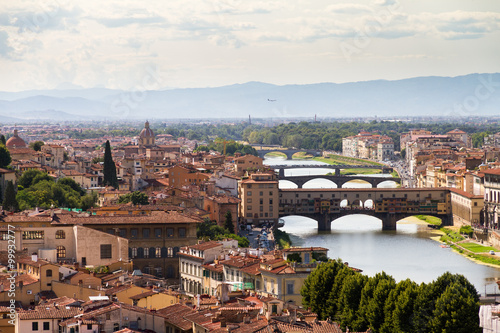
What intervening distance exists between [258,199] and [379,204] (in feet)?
23.6

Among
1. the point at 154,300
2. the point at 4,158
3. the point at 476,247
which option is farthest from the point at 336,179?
the point at 154,300

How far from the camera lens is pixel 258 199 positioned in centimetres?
4825

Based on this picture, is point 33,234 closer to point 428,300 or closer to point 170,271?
point 170,271

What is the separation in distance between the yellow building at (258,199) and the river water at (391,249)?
1176mm

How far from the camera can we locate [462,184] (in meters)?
55.3

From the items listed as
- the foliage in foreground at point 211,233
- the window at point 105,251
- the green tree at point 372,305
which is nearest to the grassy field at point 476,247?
the foliage in foreground at point 211,233

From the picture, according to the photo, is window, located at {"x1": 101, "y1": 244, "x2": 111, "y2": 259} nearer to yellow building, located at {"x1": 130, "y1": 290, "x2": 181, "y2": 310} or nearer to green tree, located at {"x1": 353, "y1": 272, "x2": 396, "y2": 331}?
yellow building, located at {"x1": 130, "y1": 290, "x2": 181, "y2": 310}

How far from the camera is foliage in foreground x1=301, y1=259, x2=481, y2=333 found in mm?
16391

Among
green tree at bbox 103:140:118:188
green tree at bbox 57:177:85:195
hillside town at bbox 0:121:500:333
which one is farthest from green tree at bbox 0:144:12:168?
green tree at bbox 103:140:118:188

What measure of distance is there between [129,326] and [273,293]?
204 inches

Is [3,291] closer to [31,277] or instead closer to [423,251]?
[31,277]

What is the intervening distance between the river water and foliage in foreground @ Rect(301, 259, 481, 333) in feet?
20.8

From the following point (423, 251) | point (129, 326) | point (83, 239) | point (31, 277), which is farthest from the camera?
point (423, 251)

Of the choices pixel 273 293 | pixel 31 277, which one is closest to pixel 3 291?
pixel 31 277
